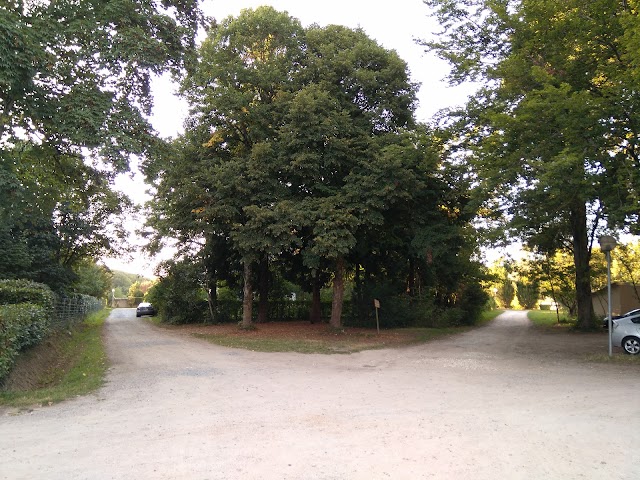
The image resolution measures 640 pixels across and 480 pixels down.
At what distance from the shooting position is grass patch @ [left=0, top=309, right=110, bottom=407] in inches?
337

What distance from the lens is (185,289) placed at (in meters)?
30.9

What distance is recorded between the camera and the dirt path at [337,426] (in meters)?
4.79

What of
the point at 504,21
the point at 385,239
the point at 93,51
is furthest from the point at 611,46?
the point at 93,51

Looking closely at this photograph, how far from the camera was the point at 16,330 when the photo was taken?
953 cm

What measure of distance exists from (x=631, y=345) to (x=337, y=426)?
492 inches

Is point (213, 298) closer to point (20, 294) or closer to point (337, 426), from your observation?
point (20, 294)

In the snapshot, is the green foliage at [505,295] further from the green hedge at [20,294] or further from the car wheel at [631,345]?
the green hedge at [20,294]

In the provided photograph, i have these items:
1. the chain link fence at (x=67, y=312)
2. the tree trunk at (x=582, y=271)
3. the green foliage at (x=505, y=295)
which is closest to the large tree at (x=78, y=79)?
the chain link fence at (x=67, y=312)

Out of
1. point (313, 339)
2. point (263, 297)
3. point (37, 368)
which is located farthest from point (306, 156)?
point (263, 297)

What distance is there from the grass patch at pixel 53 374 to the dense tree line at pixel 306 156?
7.13 m

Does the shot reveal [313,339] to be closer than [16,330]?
No

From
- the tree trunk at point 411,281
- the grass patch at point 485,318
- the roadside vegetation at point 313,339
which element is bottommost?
the grass patch at point 485,318

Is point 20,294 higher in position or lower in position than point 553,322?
higher

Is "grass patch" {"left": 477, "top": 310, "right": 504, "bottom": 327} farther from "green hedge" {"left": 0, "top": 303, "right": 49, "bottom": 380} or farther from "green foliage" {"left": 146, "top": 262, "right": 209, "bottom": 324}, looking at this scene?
"green hedge" {"left": 0, "top": 303, "right": 49, "bottom": 380}
